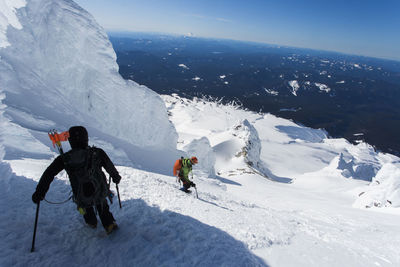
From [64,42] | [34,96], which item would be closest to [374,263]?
[34,96]

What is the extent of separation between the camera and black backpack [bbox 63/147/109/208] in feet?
13.0

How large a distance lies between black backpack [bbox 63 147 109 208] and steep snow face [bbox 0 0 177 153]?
11878mm

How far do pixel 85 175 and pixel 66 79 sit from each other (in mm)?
18474

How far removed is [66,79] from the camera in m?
19.0

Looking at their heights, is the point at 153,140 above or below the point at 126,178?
below

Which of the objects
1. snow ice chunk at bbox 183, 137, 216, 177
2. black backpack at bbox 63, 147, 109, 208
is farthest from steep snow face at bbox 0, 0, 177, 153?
black backpack at bbox 63, 147, 109, 208

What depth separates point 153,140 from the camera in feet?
76.2

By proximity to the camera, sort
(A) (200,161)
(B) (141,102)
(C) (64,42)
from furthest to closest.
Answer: (A) (200,161)
(B) (141,102)
(C) (64,42)

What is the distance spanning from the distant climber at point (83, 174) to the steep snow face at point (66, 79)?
11.8 m

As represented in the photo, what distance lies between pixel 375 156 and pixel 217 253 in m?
124

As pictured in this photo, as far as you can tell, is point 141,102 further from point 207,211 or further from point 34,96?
point 207,211

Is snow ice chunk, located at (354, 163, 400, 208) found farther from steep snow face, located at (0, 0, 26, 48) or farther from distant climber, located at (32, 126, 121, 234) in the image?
steep snow face, located at (0, 0, 26, 48)

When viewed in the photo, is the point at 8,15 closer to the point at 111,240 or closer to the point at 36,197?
the point at 36,197

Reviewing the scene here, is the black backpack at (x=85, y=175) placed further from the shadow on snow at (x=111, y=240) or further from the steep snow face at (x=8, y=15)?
the steep snow face at (x=8, y=15)
